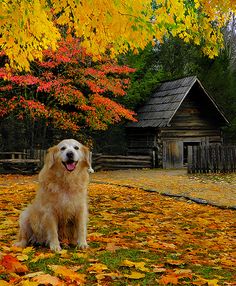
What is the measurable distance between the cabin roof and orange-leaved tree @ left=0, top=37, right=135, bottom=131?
3.13m

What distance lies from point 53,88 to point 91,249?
14.4m

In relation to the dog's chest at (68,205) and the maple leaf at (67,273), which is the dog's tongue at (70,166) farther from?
the maple leaf at (67,273)

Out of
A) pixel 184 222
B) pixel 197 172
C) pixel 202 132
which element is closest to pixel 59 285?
pixel 184 222

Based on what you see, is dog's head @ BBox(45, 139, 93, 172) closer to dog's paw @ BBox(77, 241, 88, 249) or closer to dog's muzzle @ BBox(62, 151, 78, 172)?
dog's muzzle @ BBox(62, 151, 78, 172)

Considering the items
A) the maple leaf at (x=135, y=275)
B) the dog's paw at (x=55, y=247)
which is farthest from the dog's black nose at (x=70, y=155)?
the maple leaf at (x=135, y=275)

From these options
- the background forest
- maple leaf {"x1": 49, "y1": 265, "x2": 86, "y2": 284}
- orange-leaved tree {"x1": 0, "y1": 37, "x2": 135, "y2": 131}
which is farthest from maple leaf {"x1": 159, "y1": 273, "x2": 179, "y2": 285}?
the background forest

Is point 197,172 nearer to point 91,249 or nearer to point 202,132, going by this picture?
point 202,132

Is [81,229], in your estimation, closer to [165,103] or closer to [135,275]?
[135,275]

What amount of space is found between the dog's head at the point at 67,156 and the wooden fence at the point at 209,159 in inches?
622

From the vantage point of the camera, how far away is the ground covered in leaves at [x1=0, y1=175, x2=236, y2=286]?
378 cm

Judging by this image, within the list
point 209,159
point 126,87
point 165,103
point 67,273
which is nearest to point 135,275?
point 67,273

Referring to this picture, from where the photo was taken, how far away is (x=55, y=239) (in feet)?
15.6

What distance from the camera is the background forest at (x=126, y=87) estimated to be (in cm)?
2038

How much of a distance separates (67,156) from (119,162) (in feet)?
63.0
